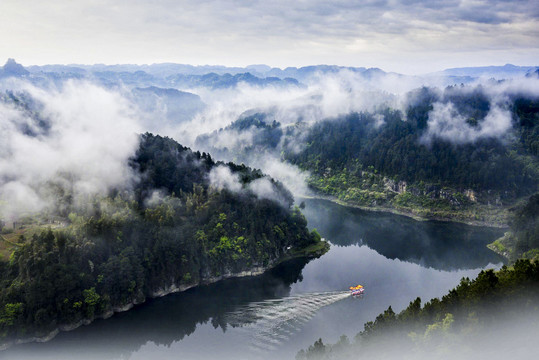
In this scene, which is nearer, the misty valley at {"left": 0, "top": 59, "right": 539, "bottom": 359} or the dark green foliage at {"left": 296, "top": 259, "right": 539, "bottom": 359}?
the dark green foliage at {"left": 296, "top": 259, "right": 539, "bottom": 359}

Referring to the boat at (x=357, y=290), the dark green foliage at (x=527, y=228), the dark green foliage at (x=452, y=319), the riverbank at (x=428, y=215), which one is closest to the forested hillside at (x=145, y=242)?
the boat at (x=357, y=290)

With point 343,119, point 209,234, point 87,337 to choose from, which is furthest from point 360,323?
point 343,119

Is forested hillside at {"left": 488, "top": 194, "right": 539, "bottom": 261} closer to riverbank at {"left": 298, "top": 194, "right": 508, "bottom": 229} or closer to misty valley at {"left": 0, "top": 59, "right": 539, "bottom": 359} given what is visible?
misty valley at {"left": 0, "top": 59, "right": 539, "bottom": 359}

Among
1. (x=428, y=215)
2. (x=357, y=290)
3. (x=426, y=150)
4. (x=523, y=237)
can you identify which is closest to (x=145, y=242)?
(x=357, y=290)

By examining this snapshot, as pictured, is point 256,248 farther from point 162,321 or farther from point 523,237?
point 523,237

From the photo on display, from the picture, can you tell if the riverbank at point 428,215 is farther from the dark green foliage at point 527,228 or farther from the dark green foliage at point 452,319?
the dark green foliage at point 452,319

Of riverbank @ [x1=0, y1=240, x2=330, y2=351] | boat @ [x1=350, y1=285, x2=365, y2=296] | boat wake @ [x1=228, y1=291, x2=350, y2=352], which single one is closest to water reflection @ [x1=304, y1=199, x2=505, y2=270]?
riverbank @ [x1=0, y1=240, x2=330, y2=351]
